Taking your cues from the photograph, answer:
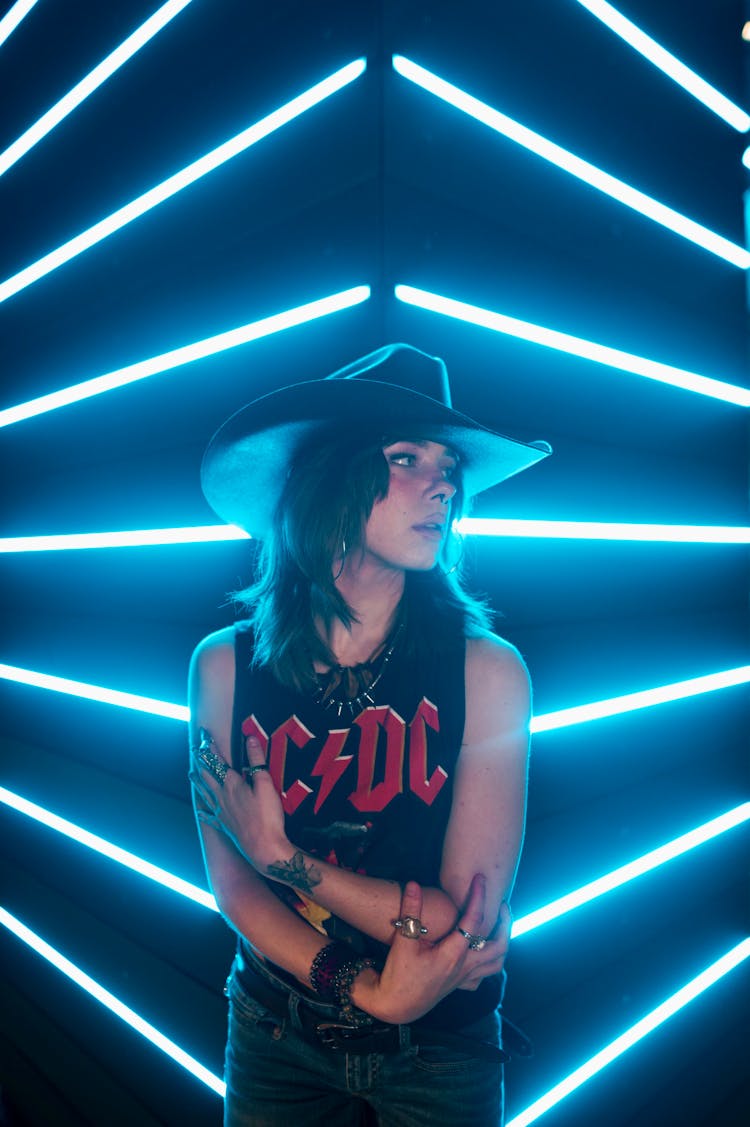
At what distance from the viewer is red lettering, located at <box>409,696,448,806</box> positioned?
60.2 inches

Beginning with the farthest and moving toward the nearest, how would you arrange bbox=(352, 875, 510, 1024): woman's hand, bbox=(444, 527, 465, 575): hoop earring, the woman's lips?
bbox=(444, 527, 465, 575): hoop earring
the woman's lips
bbox=(352, 875, 510, 1024): woman's hand

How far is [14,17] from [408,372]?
302 cm

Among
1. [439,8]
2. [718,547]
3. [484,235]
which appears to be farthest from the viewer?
[718,547]

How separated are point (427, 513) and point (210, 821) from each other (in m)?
0.84

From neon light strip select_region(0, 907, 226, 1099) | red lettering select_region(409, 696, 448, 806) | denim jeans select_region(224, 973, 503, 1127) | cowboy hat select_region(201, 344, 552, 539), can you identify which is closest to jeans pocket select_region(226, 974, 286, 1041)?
denim jeans select_region(224, 973, 503, 1127)

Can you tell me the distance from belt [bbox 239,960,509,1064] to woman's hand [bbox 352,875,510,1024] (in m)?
0.11

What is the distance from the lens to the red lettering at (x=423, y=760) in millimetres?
1528

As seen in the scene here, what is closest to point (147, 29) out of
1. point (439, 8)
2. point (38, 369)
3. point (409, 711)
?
point (439, 8)

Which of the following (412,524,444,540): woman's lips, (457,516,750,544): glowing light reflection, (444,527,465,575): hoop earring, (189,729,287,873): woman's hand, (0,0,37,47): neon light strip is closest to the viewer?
(189,729,287,873): woman's hand

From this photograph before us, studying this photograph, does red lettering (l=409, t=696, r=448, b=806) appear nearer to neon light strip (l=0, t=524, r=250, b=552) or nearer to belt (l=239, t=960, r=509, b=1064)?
belt (l=239, t=960, r=509, b=1064)

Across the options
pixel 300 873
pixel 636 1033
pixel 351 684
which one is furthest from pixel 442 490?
pixel 636 1033

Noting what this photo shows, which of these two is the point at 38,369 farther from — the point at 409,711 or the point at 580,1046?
the point at 580,1046

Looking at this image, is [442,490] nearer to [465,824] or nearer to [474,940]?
[465,824]

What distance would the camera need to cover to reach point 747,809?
3244 millimetres
